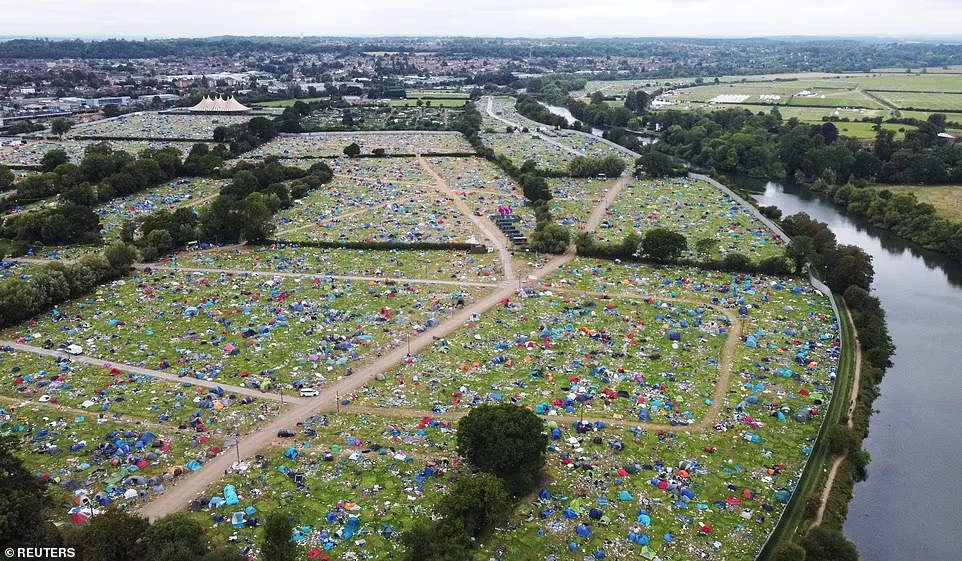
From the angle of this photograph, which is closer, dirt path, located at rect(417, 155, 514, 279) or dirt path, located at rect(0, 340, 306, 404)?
dirt path, located at rect(0, 340, 306, 404)

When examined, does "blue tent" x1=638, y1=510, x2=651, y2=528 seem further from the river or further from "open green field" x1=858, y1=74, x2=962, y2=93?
"open green field" x1=858, y1=74, x2=962, y2=93

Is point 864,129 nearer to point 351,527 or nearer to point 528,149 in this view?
point 528,149

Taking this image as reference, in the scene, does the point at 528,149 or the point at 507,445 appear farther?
the point at 528,149

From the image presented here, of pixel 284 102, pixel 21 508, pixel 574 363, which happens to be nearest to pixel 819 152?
pixel 574 363

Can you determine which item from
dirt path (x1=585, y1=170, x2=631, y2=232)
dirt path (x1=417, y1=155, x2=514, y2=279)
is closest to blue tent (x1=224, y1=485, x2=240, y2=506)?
dirt path (x1=417, y1=155, x2=514, y2=279)

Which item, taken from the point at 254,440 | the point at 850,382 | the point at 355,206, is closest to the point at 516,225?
the point at 355,206

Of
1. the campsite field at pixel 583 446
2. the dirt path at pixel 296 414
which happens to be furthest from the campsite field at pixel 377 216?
the campsite field at pixel 583 446
